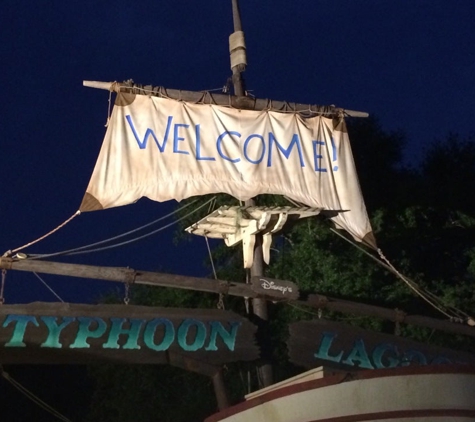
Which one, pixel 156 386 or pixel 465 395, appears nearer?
pixel 465 395

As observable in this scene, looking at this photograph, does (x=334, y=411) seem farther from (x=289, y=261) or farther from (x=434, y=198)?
(x=434, y=198)

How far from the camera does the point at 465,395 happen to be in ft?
24.8

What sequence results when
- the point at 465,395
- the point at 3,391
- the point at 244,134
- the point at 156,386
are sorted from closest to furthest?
the point at 465,395 → the point at 244,134 → the point at 156,386 → the point at 3,391

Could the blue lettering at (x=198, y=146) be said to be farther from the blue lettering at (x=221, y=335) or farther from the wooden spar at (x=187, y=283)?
the blue lettering at (x=221, y=335)

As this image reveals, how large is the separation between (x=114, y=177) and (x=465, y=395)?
5.81m

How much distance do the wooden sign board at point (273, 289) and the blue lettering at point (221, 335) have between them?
0.81 meters

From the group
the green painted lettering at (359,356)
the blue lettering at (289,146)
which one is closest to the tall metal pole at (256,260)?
the blue lettering at (289,146)

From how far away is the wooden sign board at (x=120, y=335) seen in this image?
9.23 meters

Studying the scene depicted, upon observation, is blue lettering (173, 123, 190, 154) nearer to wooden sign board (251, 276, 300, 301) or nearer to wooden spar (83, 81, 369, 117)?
wooden spar (83, 81, 369, 117)

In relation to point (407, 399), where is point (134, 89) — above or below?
above

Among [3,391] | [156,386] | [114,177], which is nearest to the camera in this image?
[114,177]

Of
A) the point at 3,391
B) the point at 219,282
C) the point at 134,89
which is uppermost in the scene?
the point at 134,89

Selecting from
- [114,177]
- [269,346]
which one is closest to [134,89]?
[114,177]

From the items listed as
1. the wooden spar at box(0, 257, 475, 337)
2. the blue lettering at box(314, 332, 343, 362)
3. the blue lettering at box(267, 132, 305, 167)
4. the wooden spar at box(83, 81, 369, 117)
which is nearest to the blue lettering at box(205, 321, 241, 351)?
the wooden spar at box(0, 257, 475, 337)
